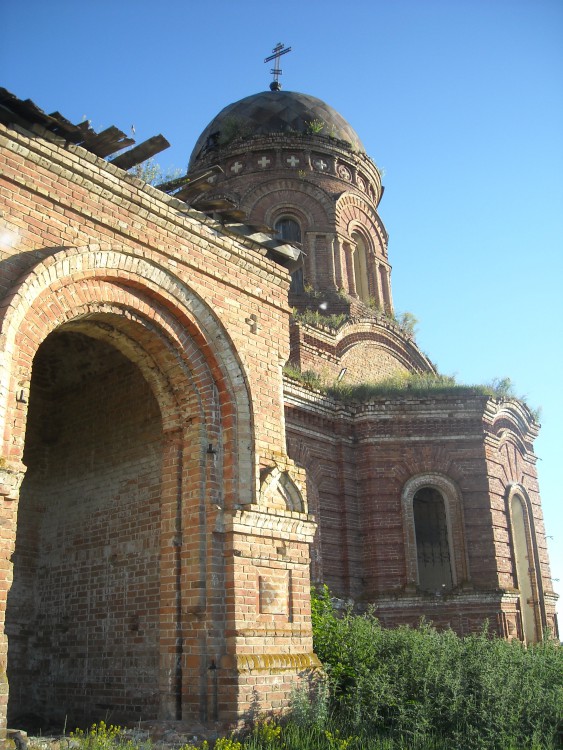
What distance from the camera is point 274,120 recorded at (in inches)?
840

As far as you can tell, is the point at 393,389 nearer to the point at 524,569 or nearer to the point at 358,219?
the point at 524,569

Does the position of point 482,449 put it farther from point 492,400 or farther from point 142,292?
point 142,292

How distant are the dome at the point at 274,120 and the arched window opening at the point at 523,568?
11826 millimetres

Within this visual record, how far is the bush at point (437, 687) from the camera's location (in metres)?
7.21

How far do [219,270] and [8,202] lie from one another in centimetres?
245

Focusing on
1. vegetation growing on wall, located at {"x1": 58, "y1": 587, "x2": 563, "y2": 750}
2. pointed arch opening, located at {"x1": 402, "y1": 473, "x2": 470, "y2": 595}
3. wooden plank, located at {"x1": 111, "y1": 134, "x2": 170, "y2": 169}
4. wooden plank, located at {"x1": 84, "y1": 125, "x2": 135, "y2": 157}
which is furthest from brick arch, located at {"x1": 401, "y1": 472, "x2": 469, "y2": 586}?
wooden plank, located at {"x1": 84, "y1": 125, "x2": 135, "y2": 157}

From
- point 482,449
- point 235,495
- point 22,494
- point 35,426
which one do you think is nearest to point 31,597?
point 22,494

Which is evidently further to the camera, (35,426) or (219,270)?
(35,426)

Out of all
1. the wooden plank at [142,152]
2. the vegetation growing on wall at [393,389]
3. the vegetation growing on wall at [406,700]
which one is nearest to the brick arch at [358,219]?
the vegetation growing on wall at [393,389]

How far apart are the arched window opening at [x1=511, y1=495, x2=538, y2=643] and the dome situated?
11.8 meters

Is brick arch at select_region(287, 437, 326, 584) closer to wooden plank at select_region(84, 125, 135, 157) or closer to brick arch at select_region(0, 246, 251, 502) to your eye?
brick arch at select_region(0, 246, 251, 502)

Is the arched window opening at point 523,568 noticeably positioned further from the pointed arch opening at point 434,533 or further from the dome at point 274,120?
the dome at point 274,120

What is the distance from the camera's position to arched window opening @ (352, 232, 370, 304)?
21.3 m

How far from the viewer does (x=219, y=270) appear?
8.02 m
